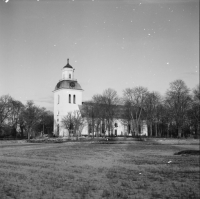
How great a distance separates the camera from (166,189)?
6434mm

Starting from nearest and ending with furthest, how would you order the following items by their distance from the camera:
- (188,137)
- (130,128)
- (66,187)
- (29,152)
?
(29,152) < (66,187) < (188,137) < (130,128)

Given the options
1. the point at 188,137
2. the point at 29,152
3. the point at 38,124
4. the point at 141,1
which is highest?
the point at 141,1

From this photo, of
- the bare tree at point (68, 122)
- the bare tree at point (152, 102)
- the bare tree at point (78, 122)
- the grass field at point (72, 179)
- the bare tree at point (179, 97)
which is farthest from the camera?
the bare tree at point (78, 122)

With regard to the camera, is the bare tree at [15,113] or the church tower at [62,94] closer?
the bare tree at [15,113]

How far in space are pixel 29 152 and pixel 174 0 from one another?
4456 mm

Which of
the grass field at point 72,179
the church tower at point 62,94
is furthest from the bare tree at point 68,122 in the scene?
the grass field at point 72,179

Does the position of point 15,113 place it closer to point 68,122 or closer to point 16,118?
point 16,118

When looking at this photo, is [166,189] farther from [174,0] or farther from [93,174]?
[174,0]

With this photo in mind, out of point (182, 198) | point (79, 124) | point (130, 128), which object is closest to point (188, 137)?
point (130, 128)

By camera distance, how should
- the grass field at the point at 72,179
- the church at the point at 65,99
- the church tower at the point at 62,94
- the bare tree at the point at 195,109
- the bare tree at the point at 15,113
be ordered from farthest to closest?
1. the bare tree at the point at 195,109
2. the church at the point at 65,99
3. the church tower at the point at 62,94
4. the grass field at the point at 72,179
5. the bare tree at the point at 15,113

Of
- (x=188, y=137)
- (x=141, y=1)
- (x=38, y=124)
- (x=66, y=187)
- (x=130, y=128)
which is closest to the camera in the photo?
(x=38, y=124)

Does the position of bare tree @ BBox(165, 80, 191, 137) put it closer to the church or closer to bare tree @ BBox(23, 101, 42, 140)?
the church

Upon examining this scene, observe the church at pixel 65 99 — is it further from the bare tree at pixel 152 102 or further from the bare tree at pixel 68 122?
the bare tree at pixel 152 102

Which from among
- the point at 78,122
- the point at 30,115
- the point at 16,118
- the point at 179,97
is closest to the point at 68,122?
the point at 78,122
